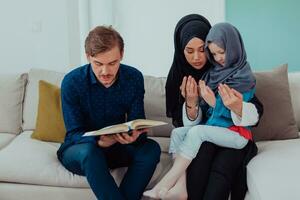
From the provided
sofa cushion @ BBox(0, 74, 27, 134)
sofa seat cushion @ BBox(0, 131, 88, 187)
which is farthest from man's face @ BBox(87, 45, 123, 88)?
sofa cushion @ BBox(0, 74, 27, 134)

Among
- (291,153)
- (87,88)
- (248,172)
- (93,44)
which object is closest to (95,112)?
(87,88)

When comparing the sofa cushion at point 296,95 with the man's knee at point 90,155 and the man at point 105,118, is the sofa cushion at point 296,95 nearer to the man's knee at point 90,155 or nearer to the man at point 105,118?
the man at point 105,118

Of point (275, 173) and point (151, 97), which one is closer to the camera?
point (275, 173)

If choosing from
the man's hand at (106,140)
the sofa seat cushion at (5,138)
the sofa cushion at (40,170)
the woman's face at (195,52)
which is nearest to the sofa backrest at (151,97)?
the sofa seat cushion at (5,138)

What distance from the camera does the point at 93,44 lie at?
179 centimetres

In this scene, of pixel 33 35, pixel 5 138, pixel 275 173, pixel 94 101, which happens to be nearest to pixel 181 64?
pixel 94 101

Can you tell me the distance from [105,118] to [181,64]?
0.48 meters

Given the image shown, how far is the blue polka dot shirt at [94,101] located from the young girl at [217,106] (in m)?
0.27

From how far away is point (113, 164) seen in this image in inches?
77.7

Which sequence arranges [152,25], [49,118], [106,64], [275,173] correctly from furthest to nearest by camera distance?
[152,25]
[49,118]
[106,64]
[275,173]

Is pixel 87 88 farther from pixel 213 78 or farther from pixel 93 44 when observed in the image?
pixel 213 78

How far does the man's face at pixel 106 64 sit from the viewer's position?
1.81 meters

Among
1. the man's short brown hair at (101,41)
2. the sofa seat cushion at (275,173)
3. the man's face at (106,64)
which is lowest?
the sofa seat cushion at (275,173)

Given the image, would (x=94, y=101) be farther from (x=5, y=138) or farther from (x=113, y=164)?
(x=5, y=138)
